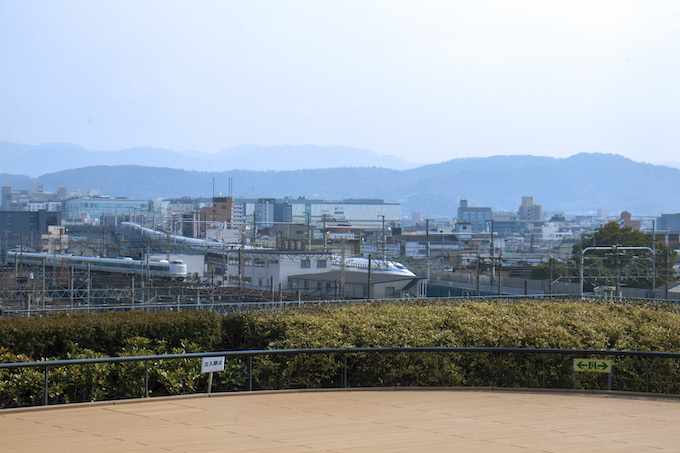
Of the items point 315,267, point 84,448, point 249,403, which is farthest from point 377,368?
point 315,267

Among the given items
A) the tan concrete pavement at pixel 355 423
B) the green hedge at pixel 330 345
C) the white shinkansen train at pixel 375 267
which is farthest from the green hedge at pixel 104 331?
the white shinkansen train at pixel 375 267

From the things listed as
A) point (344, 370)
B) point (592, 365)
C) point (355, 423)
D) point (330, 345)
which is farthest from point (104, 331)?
point (592, 365)

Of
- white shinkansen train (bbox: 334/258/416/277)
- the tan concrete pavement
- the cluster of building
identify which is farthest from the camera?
the cluster of building

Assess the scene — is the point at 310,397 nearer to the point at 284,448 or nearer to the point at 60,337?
the point at 284,448

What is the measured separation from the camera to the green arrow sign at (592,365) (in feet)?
27.7

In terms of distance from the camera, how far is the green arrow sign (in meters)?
8.44

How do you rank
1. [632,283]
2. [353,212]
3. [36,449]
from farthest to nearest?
1. [353,212]
2. [632,283]
3. [36,449]

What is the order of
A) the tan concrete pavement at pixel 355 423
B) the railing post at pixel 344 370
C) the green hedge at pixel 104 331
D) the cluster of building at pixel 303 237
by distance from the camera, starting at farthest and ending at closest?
the cluster of building at pixel 303 237
the green hedge at pixel 104 331
the railing post at pixel 344 370
the tan concrete pavement at pixel 355 423

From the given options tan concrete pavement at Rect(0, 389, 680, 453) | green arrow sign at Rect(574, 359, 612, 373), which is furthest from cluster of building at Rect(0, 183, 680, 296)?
tan concrete pavement at Rect(0, 389, 680, 453)

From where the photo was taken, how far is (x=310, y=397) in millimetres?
8109

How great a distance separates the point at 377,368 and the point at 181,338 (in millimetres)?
2859

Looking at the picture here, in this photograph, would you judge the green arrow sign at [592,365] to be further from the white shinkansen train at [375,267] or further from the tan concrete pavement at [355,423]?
the white shinkansen train at [375,267]

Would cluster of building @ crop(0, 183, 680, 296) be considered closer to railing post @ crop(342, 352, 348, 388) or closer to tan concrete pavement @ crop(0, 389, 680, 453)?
railing post @ crop(342, 352, 348, 388)

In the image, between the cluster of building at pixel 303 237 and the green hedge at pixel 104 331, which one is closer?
the green hedge at pixel 104 331
